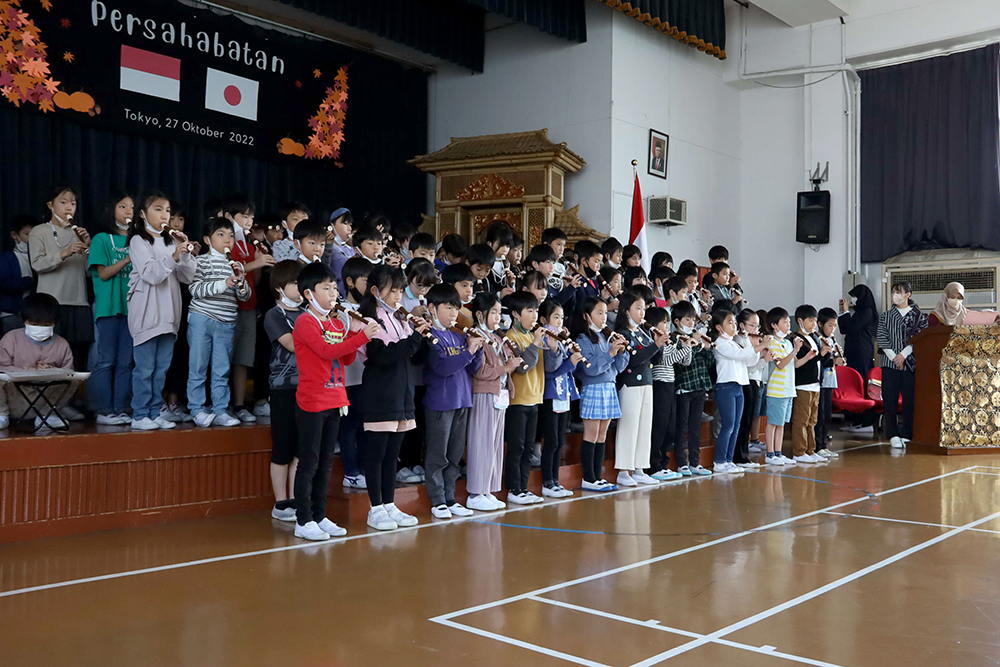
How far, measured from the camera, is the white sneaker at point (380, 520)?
3688 mm

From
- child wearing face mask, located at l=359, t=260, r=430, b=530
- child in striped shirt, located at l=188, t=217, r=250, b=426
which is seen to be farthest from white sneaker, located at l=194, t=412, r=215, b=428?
child wearing face mask, located at l=359, t=260, r=430, b=530

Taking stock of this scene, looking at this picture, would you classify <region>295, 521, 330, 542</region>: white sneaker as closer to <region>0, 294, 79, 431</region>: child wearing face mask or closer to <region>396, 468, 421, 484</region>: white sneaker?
<region>396, 468, 421, 484</region>: white sneaker

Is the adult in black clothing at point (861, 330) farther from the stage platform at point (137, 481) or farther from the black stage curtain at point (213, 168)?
the stage platform at point (137, 481)

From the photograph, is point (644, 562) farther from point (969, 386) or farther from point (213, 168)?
point (213, 168)

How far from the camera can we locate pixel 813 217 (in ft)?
30.4

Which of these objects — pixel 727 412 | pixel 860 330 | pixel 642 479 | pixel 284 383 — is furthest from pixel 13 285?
pixel 860 330

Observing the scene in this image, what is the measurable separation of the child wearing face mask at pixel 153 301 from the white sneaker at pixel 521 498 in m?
1.66

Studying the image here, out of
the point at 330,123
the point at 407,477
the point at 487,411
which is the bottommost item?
the point at 407,477

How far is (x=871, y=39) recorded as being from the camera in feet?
29.2

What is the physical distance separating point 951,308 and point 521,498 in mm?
4474

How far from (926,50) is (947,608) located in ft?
25.3

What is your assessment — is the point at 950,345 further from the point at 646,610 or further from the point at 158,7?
the point at 158,7

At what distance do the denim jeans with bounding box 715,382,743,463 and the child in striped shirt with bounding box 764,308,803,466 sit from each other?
0.48 m

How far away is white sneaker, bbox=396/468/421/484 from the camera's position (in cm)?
429
